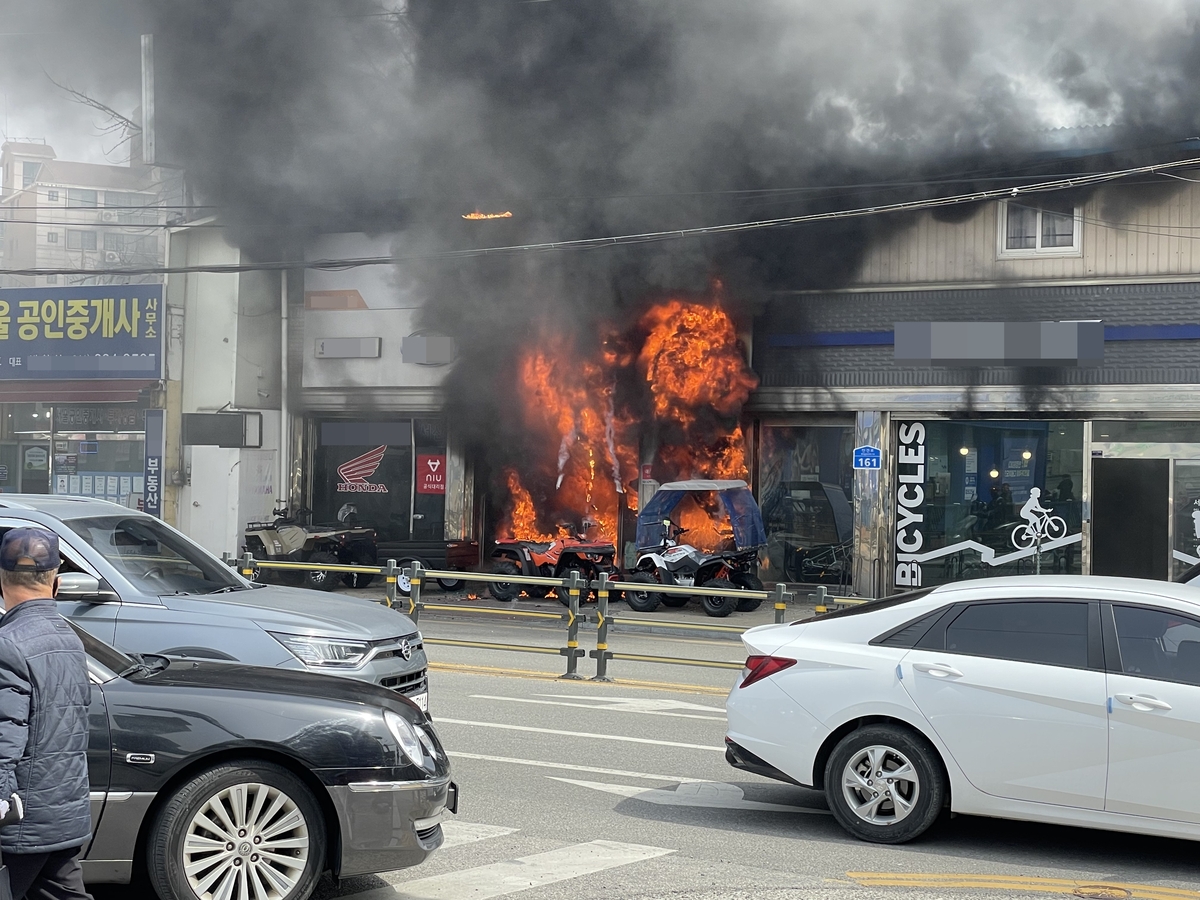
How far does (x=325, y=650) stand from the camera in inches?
297

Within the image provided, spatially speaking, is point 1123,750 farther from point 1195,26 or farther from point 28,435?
point 28,435

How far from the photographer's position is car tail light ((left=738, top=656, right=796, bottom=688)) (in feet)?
22.9

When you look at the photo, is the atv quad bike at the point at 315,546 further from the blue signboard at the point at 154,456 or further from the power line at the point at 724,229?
the power line at the point at 724,229

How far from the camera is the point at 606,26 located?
24.4 metres

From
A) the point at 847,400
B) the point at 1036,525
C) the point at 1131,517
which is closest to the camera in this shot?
the point at 1131,517

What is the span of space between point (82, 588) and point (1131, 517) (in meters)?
17.7

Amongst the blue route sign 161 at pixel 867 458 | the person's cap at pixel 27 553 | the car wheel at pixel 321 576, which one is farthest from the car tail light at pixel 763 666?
the car wheel at pixel 321 576

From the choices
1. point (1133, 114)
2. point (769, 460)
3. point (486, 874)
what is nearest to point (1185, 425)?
point (1133, 114)

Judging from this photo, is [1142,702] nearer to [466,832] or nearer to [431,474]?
[466,832]

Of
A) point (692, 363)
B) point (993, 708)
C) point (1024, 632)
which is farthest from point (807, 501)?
point (993, 708)

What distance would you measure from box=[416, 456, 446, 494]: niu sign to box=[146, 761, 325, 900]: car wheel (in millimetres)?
20972

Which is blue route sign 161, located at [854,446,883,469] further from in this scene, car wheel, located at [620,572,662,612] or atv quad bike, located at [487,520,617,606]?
atv quad bike, located at [487,520,617,606]

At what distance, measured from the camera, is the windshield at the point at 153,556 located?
771 centimetres

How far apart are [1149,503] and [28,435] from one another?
22.8 metres
